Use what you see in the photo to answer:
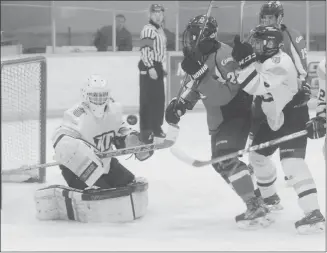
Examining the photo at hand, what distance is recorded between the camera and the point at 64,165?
3.25 meters

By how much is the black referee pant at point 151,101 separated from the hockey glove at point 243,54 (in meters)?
2.39

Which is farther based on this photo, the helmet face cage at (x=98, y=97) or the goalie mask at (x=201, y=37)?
the helmet face cage at (x=98, y=97)

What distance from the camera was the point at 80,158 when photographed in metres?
3.11

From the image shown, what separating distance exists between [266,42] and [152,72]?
2302 mm

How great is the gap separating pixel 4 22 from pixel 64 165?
5316 mm

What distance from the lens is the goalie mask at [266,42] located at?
2982mm

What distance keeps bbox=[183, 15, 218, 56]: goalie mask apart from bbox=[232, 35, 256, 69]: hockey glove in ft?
0.55

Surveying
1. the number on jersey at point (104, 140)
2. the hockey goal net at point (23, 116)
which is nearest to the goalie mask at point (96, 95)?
the number on jersey at point (104, 140)

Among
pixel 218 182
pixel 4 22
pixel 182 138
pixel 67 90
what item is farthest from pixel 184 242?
pixel 4 22

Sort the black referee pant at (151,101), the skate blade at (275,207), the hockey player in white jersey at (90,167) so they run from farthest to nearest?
1. the black referee pant at (151,101)
2. the skate blade at (275,207)
3. the hockey player in white jersey at (90,167)

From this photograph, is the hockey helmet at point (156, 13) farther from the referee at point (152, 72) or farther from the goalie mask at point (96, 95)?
the goalie mask at point (96, 95)

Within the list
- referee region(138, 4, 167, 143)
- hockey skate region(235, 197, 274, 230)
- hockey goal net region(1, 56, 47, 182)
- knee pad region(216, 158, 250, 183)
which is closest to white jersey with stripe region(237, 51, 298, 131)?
knee pad region(216, 158, 250, 183)

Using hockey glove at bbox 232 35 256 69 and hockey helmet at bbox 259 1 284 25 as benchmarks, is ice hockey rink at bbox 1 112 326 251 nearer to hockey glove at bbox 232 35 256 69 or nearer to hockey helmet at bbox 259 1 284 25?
hockey glove at bbox 232 35 256 69

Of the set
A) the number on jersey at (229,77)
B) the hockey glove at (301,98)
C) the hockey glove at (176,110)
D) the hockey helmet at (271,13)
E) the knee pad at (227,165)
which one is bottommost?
the knee pad at (227,165)
